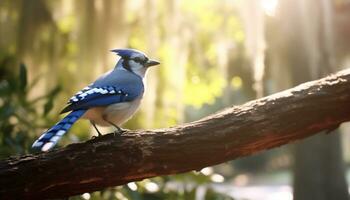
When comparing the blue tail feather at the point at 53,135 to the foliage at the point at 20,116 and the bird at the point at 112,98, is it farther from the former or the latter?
the foliage at the point at 20,116

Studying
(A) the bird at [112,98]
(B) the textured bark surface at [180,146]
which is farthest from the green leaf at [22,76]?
(B) the textured bark surface at [180,146]

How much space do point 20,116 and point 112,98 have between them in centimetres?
106

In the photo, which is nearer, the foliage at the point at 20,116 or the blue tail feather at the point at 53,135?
the blue tail feather at the point at 53,135

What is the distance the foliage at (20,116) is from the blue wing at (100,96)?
723 mm

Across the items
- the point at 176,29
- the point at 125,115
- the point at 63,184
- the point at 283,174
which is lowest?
the point at 63,184

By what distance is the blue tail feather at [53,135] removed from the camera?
1035 millimetres

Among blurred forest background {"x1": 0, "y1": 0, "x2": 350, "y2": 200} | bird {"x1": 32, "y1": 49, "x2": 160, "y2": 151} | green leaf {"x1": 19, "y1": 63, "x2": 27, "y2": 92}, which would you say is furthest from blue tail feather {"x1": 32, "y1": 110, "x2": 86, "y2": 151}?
green leaf {"x1": 19, "y1": 63, "x2": 27, "y2": 92}

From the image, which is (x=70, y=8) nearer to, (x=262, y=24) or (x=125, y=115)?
(x=262, y=24)

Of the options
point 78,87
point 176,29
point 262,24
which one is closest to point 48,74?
point 78,87

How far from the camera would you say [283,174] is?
557 cm

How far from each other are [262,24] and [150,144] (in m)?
0.87

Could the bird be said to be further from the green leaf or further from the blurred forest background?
the green leaf

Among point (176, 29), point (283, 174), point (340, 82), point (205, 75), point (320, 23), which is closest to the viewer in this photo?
point (340, 82)

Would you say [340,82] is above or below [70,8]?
below
